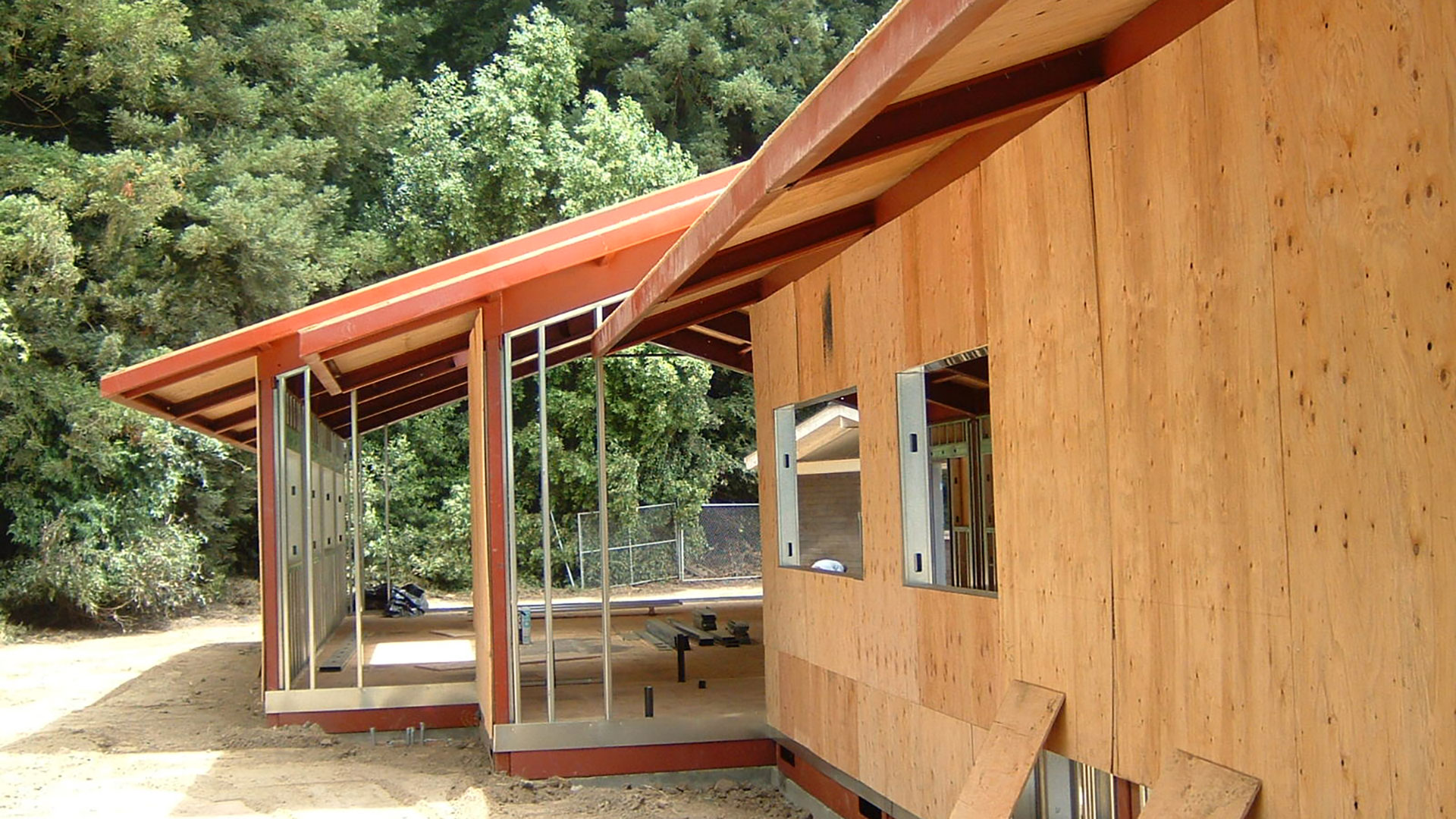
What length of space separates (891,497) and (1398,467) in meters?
3.72

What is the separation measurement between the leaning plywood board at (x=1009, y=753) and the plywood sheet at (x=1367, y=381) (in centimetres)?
136

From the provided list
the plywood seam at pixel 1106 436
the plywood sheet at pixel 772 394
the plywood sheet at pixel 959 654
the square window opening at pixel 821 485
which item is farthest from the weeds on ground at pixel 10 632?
the plywood seam at pixel 1106 436

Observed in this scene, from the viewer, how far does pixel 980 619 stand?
219 inches

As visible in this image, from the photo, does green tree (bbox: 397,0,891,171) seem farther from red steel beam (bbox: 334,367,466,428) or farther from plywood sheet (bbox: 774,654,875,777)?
plywood sheet (bbox: 774,654,875,777)

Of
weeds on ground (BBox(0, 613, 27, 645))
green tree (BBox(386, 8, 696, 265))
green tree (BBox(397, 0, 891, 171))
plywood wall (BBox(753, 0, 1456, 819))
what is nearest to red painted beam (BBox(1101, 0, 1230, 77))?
plywood wall (BBox(753, 0, 1456, 819))

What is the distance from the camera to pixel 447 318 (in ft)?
31.1

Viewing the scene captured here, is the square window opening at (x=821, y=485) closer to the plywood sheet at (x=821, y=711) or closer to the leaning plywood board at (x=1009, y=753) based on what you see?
the plywood sheet at (x=821, y=711)

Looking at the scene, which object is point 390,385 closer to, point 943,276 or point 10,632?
point 10,632

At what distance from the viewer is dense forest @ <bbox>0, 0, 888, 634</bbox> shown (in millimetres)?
22188

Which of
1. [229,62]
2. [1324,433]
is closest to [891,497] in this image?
[1324,433]

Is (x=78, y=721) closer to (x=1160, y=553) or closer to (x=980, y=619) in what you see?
(x=980, y=619)

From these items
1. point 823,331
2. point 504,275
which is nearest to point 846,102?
point 823,331

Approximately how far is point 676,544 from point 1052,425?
901 inches

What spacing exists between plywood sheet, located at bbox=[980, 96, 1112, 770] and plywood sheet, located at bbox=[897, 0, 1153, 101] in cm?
30
